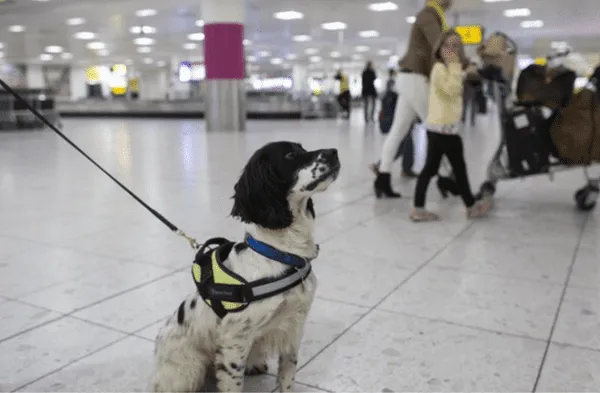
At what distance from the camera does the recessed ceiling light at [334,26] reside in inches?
929

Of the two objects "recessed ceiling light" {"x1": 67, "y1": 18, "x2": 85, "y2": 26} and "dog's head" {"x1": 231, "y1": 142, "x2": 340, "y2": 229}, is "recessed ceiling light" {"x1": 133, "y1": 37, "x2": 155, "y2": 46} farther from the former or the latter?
"dog's head" {"x1": 231, "y1": 142, "x2": 340, "y2": 229}

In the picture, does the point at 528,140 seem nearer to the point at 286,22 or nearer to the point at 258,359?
the point at 258,359

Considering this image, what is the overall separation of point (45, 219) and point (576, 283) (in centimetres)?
393

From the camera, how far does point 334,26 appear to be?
2461 cm

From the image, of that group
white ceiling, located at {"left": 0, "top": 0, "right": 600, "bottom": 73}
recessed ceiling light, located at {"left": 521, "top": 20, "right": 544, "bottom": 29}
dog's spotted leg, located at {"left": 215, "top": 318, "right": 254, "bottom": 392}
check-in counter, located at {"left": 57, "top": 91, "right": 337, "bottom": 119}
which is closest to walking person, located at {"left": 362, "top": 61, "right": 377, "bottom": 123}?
white ceiling, located at {"left": 0, "top": 0, "right": 600, "bottom": 73}

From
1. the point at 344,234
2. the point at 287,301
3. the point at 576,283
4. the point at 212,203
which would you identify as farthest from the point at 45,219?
the point at 576,283

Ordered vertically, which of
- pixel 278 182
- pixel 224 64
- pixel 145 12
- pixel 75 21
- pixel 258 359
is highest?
pixel 75 21

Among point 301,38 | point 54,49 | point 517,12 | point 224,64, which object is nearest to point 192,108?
point 301,38

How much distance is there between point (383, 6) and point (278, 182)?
1814 centimetres

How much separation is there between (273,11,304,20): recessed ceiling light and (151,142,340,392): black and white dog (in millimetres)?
19424

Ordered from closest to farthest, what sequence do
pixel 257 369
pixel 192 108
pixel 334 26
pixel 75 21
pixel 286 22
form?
pixel 257 369 < pixel 75 21 < pixel 286 22 < pixel 334 26 < pixel 192 108

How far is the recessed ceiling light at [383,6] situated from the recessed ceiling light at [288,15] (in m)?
2.87

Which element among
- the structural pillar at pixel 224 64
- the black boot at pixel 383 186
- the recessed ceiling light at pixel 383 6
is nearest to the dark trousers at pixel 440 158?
the black boot at pixel 383 186

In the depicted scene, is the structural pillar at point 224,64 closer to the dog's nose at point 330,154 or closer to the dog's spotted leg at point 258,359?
the dog's spotted leg at point 258,359
